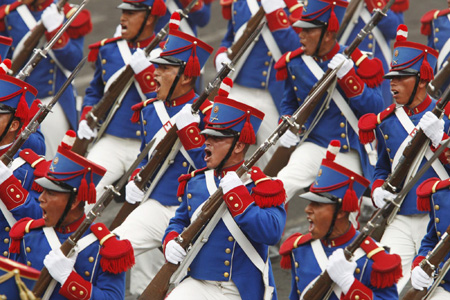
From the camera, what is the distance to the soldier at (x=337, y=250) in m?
8.05

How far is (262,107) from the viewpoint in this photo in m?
12.2

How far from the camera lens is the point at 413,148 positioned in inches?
379

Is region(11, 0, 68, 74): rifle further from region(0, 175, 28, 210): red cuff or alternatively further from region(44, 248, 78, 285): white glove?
region(44, 248, 78, 285): white glove

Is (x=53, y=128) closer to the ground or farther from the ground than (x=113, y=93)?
closer to the ground

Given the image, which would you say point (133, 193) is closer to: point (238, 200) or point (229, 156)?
point (229, 156)

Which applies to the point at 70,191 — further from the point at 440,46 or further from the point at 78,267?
the point at 440,46

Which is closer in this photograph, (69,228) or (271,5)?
(69,228)

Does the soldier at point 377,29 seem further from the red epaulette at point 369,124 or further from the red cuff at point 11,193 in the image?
the red cuff at point 11,193

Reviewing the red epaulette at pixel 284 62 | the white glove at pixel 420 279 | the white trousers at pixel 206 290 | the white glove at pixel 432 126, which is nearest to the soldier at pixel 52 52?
the red epaulette at pixel 284 62

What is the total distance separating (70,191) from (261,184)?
1457mm

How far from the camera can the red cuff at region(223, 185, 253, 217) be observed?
8.50 metres

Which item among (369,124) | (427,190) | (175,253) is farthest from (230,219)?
(369,124)

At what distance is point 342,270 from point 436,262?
1.01 meters

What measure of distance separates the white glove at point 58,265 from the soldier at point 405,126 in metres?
3.04
